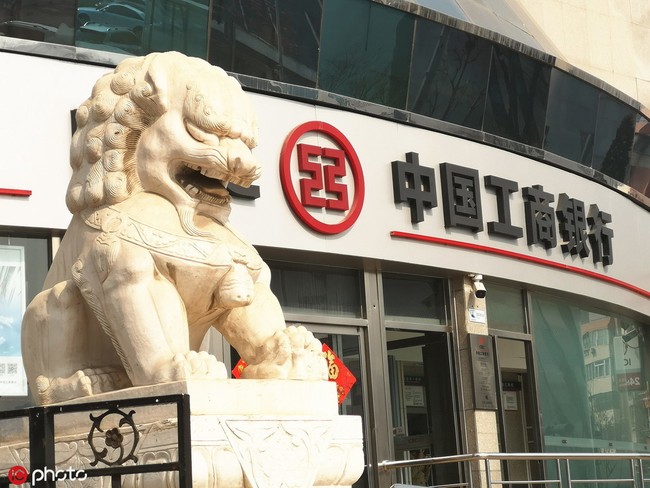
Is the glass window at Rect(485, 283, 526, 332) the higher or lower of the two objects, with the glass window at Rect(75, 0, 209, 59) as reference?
lower

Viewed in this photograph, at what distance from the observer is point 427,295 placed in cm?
1351

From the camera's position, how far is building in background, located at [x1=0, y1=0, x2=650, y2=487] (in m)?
10.5

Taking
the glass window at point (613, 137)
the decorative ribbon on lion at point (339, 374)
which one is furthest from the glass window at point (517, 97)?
the decorative ribbon on lion at point (339, 374)

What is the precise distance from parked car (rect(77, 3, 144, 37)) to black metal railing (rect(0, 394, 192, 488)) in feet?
22.6

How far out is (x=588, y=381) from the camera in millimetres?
15562

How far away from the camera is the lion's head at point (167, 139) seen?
5.04 meters

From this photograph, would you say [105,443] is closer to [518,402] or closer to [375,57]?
[375,57]

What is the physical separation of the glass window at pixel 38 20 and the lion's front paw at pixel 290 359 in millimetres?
6219

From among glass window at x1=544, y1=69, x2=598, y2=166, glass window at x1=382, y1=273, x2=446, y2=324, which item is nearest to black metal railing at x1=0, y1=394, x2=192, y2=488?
glass window at x1=382, y1=273, x2=446, y2=324

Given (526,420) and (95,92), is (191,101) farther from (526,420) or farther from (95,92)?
(526,420)

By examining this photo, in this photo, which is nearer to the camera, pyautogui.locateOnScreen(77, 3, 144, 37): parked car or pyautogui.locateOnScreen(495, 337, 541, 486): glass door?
pyautogui.locateOnScreen(77, 3, 144, 37): parked car

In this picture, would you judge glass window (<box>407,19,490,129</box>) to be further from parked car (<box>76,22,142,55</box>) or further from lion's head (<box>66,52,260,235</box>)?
lion's head (<box>66,52,260,235</box>)

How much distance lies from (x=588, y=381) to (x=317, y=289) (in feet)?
15.9

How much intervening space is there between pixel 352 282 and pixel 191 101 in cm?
780
